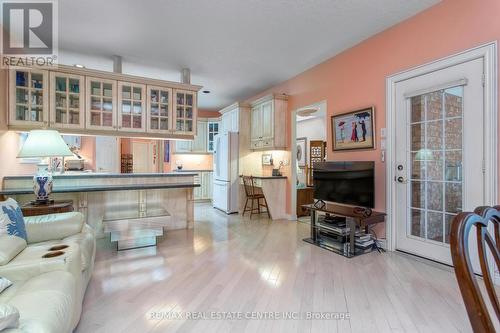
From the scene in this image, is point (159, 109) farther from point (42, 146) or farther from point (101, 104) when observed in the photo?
point (42, 146)

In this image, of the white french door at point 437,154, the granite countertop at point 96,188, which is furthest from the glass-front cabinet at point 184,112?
the white french door at point 437,154

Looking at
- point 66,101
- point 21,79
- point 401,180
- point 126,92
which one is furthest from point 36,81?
point 401,180

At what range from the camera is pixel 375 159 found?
3.35 metres

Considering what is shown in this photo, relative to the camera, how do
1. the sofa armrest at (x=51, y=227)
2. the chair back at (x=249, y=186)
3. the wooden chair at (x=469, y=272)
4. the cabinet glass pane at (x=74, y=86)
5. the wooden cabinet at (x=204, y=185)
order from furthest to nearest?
1. the wooden cabinet at (x=204, y=185)
2. the chair back at (x=249, y=186)
3. the cabinet glass pane at (x=74, y=86)
4. the sofa armrest at (x=51, y=227)
5. the wooden chair at (x=469, y=272)

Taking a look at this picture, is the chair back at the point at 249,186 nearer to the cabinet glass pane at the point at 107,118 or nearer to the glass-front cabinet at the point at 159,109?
the glass-front cabinet at the point at 159,109

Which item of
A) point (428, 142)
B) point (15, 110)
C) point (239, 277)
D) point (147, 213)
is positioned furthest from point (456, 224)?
point (15, 110)

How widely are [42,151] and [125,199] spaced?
1445mm

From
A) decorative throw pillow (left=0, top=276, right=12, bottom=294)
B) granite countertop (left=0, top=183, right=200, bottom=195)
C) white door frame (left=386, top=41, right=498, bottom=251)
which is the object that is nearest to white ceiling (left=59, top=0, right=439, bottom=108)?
white door frame (left=386, top=41, right=498, bottom=251)

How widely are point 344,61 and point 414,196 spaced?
2.15 m

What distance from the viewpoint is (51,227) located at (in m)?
2.20

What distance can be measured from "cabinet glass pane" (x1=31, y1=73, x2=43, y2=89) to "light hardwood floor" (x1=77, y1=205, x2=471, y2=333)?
2.36 metres

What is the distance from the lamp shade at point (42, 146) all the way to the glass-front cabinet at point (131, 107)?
50.3 inches

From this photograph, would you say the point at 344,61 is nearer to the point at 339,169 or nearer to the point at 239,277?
the point at 339,169

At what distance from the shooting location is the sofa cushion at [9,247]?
5.41ft
